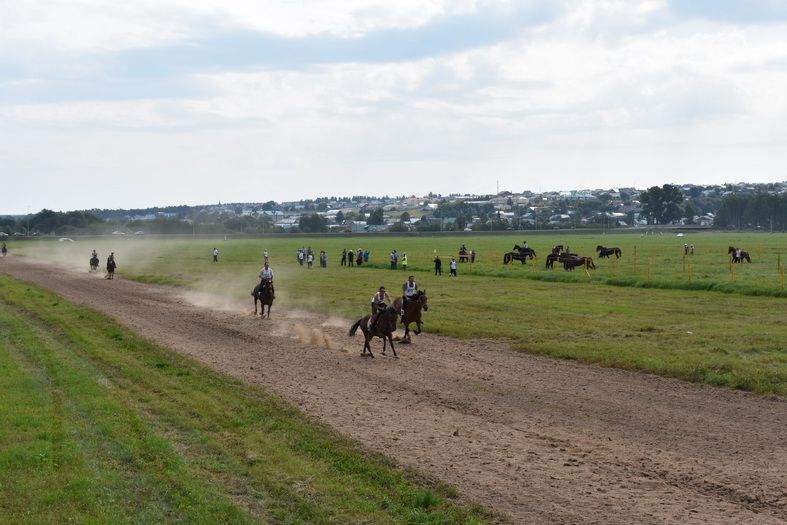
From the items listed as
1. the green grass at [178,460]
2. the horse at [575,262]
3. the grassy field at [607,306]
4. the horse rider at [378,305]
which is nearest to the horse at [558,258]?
the horse at [575,262]

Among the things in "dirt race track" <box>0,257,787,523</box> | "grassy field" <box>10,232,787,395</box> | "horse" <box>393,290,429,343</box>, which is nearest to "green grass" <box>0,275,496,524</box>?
"dirt race track" <box>0,257,787,523</box>

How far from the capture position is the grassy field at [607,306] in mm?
21359

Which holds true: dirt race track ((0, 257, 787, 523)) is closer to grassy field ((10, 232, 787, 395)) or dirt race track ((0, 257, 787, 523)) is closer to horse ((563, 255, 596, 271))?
grassy field ((10, 232, 787, 395))

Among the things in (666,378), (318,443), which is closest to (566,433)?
(318,443)

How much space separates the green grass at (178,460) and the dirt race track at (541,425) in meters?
0.88

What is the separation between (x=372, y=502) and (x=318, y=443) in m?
2.99

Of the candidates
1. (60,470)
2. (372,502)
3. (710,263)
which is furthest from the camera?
(710,263)

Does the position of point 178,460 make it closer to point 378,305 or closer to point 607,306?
point 378,305

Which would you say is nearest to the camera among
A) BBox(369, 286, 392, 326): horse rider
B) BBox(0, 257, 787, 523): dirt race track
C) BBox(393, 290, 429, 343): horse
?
BBox(0, 257, 787, 523): dirt race track

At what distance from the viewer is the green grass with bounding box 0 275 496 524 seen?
10.5 m

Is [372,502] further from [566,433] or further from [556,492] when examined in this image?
[566,433]

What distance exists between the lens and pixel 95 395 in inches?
672

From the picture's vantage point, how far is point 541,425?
→ 1520 cm

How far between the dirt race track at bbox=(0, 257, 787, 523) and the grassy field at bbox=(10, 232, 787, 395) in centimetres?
166
